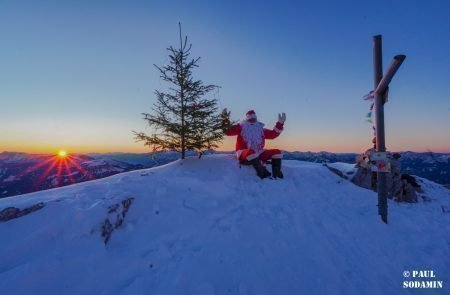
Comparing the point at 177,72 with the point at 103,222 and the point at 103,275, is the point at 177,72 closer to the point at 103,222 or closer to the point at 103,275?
the point at 103,222

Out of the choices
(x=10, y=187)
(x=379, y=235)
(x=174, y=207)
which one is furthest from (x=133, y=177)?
(x=10, y=187)

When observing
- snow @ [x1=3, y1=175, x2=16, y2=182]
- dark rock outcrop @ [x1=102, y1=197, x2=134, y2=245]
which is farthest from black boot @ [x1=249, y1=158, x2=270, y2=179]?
snow @ [x1=3, y1=175, x2=16, y2=182]

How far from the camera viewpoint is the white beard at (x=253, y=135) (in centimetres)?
923

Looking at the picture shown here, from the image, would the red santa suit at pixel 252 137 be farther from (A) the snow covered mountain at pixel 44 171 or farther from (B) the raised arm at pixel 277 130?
(A) the snow covered mountain at pixel 44 171

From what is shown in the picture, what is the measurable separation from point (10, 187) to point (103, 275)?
13622 centimetres

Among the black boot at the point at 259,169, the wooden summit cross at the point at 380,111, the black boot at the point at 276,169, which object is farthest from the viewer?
the black boot at the point at 276,169

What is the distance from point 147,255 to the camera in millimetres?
4109

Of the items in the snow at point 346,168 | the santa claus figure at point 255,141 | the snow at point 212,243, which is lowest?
the snow at point 212,243

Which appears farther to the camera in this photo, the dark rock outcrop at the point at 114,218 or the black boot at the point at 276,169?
the black boot at the point at 276,169

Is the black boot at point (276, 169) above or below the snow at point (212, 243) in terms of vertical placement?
above

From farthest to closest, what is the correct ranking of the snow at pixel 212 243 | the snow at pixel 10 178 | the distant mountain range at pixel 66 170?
the snow at pixel 10 178 → the distant mountain range at pixel 66 170 → the snow at pixel 212 243

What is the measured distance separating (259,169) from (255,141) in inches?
52.6

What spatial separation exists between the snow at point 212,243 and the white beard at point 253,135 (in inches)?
95.4

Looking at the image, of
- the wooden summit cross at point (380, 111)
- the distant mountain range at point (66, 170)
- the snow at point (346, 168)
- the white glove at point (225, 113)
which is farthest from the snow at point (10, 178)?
the wooden summit cross at point (380, 111)
